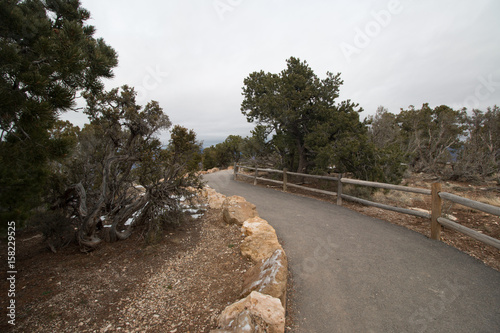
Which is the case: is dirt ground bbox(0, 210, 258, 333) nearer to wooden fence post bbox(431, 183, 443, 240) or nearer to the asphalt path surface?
the asphalt path surface

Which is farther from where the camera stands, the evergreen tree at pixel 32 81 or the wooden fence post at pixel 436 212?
the wooden fence post at pixel 436 212

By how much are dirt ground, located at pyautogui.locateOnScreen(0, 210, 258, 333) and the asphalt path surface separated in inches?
41.0

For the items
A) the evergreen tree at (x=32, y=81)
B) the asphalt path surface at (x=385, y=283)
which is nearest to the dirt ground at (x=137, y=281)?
the asphalt path surface at (x=385, y=283)

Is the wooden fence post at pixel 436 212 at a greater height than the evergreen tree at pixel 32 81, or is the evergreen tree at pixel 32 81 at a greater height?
the evergreen tree at pixel 32 81

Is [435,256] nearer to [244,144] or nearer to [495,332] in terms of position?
[495,332]

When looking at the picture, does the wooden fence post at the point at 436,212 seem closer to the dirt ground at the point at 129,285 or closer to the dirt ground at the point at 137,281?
the dirt ground at the point at 137,281

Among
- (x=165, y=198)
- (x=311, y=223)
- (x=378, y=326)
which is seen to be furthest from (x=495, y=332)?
(x=165, y=198)

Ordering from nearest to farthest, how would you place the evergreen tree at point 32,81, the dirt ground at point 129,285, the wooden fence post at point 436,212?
the evergreen tree at point 32,81
the dirt ground at point 129,285
the wooden fence post at point 436,212

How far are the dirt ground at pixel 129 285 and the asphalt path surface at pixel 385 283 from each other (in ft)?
3.41

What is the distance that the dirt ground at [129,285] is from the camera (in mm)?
2467

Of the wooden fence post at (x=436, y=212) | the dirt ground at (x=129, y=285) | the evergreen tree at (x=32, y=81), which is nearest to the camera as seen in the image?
the evergreen tree at (x=32, y=81)

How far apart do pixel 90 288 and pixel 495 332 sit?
480 centimetres

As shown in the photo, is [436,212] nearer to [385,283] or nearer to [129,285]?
[385,283]

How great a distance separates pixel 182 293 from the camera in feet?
9.70
